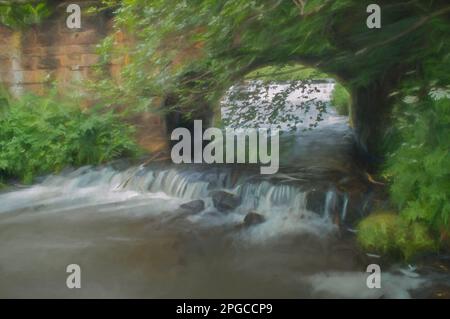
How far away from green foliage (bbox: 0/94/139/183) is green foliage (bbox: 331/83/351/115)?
74.0 inches

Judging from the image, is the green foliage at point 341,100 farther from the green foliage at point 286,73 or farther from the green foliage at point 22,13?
the green foliage at point 22,13

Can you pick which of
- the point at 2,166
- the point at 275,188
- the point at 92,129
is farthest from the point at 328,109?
the point at 2,166

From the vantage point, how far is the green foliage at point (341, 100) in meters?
3.89

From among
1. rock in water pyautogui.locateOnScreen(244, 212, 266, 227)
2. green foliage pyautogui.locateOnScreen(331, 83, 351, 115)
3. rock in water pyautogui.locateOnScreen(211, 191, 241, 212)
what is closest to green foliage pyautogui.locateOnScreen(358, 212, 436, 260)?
rock in water pyautogui.locateOnScreen(244, 212, 266, 227)

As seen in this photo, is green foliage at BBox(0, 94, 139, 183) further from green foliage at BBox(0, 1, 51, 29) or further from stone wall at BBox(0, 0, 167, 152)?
green foliage at BBox(0, 1, 51, 29)

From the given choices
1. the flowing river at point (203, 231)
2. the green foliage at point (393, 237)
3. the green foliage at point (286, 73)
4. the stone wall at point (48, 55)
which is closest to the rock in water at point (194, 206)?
the flowing river at point (203, 231)

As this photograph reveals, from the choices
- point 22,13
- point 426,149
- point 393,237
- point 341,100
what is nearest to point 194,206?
point 341,100

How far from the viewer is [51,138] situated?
4.97m

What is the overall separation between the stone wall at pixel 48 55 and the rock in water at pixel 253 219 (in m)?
2.00

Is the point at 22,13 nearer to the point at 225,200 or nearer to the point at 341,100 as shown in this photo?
the point at 225,200
